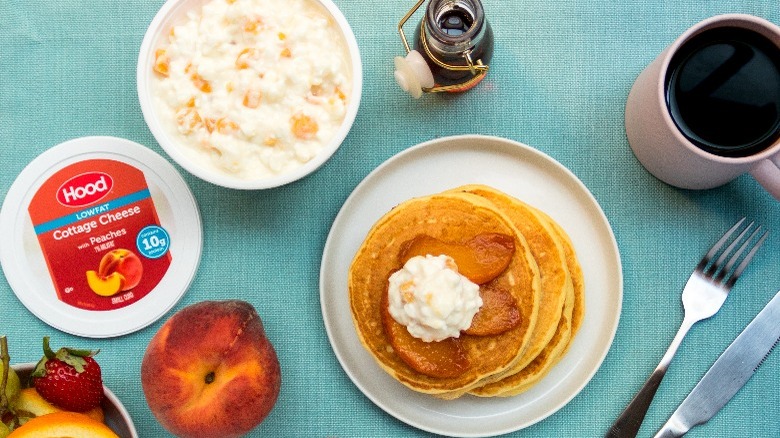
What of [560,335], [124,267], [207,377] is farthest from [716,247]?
[124,267]

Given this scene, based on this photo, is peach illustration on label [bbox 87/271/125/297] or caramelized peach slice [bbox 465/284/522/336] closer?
caramelized peach slice [bbox 465/284/522/336]

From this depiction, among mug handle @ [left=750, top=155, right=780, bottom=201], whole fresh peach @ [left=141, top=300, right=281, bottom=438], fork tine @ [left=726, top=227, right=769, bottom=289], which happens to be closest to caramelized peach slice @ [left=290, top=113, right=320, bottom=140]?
whole fresh peach @ [left=141, top=300, right=281, bottom=438]

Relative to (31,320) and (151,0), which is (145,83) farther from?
(31,320)

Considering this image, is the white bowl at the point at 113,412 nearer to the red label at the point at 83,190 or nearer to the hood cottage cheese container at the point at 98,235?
the hood cottage cheese container at the point at 98,235

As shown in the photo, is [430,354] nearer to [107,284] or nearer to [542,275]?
[542,275]

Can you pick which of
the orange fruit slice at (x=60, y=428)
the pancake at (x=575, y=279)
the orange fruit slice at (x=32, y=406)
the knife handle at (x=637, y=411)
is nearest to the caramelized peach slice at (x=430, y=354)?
the pancake at (x=575, y=279)

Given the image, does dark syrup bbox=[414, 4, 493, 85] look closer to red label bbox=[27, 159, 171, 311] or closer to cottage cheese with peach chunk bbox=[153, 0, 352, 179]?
cottage cheese with peach chunk bbox=[153, 0, 352, 179]
